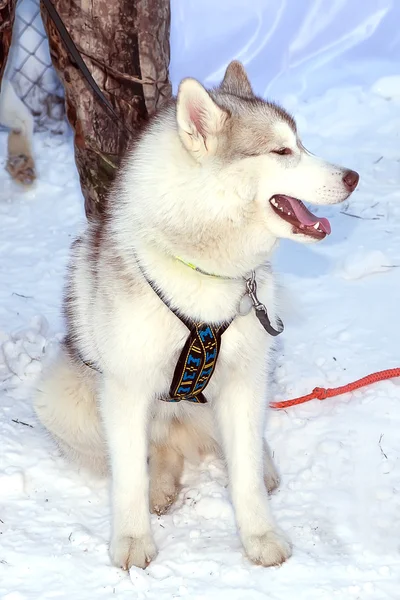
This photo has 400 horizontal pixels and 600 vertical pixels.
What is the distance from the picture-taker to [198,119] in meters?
2.62

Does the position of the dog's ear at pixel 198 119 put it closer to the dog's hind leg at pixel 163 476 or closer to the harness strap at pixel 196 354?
the harness strap at pixel 196 354

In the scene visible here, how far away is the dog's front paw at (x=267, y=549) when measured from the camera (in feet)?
9.44

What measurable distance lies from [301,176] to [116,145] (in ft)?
5.39

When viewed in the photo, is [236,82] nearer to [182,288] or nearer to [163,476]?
[182,288]

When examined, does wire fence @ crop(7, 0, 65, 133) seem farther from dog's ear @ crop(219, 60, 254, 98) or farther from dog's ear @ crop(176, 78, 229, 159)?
dog's ear @ crop(176, 78, 229, 159)

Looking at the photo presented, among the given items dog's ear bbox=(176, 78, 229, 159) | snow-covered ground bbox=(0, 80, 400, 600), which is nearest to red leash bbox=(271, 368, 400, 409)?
snow-covered ground bbox=(0, 80, 400, 600)

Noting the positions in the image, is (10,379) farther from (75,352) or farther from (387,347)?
(387,347)

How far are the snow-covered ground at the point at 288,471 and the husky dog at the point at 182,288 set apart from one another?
3.9 inches

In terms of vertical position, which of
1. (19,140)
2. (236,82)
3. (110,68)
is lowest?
(19,140)

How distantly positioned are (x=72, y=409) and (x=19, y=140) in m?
3.13

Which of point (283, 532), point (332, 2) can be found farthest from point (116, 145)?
point (332, 2)

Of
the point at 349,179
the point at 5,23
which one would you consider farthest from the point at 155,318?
the point at 5,23

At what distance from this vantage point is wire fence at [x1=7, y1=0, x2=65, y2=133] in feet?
21.9

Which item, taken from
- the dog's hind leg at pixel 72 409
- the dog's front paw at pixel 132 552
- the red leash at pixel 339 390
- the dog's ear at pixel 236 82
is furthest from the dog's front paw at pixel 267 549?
the dog's ear at pixel 236 82
